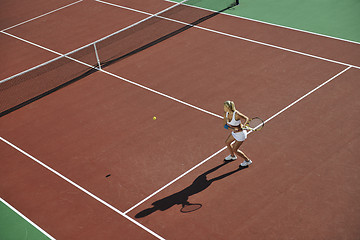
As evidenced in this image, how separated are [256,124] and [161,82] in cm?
480

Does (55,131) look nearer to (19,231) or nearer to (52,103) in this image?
(52,103)

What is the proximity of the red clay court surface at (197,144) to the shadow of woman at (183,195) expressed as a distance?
43 mm

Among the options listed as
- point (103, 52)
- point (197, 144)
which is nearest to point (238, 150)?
point (197, 144)

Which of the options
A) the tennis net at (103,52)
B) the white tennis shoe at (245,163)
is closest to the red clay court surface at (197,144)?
the white tennis shoe at (245,163)

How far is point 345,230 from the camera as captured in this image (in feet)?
33.4

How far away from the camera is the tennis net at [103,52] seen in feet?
55.4

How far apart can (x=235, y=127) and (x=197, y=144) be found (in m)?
1.75

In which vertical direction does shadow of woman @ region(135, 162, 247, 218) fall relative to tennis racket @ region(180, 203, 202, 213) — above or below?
above

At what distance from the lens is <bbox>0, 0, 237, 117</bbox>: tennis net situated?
1688 centimetres

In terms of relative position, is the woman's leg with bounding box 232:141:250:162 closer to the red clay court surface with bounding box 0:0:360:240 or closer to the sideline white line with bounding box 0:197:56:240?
the red clay court surface with bounding box 0:0:360:240

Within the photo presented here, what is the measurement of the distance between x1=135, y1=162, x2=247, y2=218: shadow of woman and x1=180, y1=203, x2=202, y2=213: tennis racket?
8 cm

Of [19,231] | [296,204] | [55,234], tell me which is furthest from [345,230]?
[19,231]

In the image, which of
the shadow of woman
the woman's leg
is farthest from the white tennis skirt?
the shadow of woman

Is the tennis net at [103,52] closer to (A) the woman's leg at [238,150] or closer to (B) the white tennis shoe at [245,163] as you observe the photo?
(A) the woman's leg at [238,150]
